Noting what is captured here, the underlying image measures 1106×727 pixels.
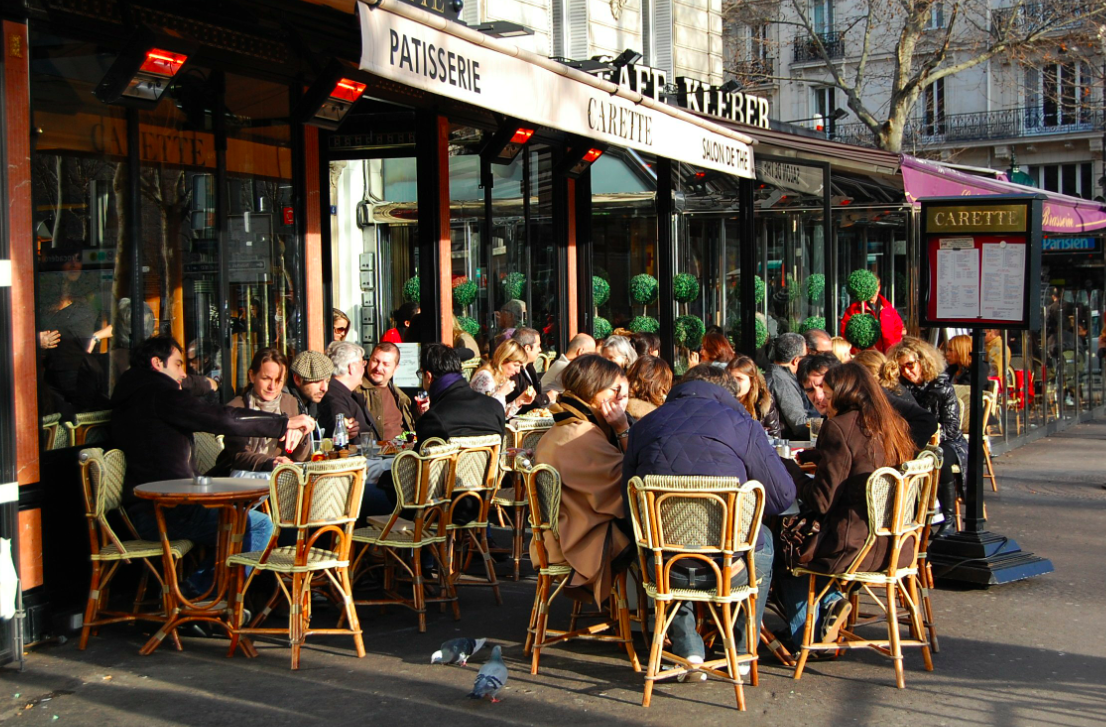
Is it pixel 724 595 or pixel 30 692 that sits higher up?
pixel 724 595

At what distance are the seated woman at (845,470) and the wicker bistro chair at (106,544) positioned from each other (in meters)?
3.09

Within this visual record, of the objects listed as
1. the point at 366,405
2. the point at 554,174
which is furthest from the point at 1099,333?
the point at 366,405

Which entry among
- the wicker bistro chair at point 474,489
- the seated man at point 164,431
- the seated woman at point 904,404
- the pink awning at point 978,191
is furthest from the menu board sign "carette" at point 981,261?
the seated man at point 164,431

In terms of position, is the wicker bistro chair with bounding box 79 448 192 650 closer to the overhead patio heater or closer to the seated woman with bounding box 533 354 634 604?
the seated woman with bounding box 533 354 634 604

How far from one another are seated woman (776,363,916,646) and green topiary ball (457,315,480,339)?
5.99 m

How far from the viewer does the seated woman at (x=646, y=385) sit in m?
6.36

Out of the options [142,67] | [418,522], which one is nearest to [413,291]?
[142,67]

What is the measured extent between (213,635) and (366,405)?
8.36ft

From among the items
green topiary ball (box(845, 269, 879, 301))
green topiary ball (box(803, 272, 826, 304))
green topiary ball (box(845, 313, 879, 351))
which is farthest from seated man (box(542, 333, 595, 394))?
green topiary ball (box(803, 272, 826, 304))

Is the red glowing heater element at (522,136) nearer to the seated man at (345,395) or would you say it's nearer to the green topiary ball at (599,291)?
the green topiary ball at (599,291)

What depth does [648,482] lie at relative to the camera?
4.96 meters

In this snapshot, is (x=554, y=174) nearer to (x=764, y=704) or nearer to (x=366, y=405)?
(x=366, y=405)

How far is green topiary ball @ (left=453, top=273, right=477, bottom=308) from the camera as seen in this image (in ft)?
36.8

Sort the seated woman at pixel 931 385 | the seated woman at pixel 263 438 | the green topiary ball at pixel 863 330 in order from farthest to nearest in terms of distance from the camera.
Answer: the green topiary ball at pixel 863 330 → the seated woman at pixel 931 385 → the seated woman at pixel 263 438
